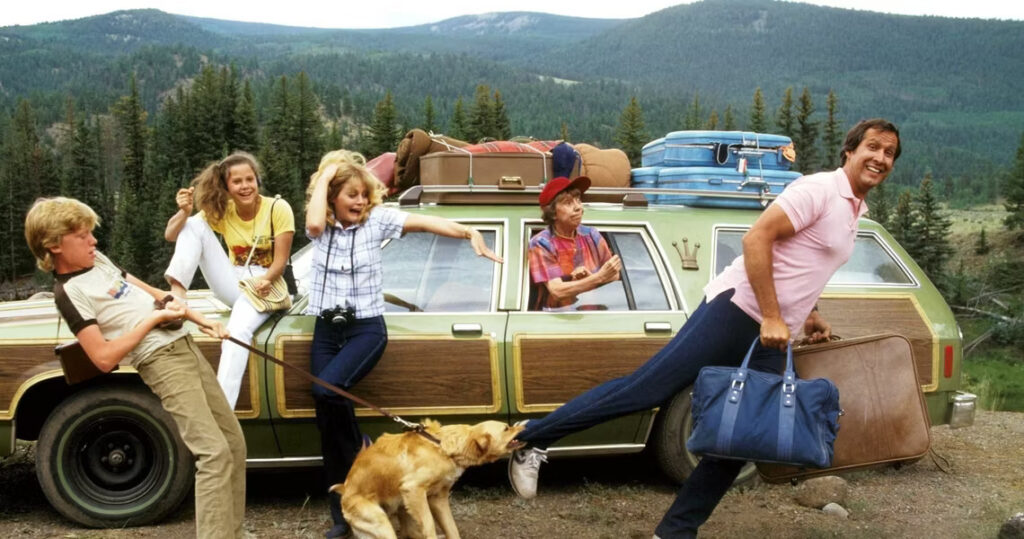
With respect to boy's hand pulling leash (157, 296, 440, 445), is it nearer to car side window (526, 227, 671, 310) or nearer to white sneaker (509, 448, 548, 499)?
white sneaker (509, 448, 548, 499)

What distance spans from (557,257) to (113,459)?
2562 mm

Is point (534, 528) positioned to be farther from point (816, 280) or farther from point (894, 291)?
point (894, 291)

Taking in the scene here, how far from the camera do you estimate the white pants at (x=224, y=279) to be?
17.3 feet

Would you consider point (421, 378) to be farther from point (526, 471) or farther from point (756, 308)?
point (756, 308)

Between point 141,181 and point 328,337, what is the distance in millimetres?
110890

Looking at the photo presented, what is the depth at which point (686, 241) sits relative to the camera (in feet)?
20.3

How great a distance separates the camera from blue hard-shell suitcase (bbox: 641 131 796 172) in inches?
270

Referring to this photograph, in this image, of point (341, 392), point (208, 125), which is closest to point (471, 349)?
point (341, 392)

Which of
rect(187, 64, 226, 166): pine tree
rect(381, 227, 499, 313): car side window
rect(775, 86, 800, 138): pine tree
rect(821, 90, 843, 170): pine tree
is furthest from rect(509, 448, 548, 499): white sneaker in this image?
rect(187, 64, 226, 166): pine tree

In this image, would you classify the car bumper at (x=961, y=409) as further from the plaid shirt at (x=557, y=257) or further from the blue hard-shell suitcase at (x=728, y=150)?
the plaid shirt at (x=557, y=257)

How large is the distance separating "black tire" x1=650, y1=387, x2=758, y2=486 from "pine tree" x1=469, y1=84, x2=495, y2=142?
8816cm

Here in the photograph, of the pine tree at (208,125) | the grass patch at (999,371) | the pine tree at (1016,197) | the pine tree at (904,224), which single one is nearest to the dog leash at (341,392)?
the grass patch at (999,371)

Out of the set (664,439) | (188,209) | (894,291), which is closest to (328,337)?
(188,209)

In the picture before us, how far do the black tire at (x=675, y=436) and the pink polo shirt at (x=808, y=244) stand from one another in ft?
5.75
